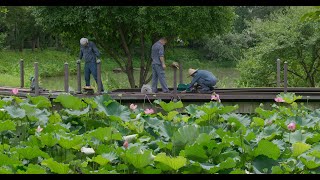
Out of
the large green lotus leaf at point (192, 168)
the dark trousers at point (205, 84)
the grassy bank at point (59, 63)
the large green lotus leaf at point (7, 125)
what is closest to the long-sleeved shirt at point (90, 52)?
the dark trousers at point (205, 84)

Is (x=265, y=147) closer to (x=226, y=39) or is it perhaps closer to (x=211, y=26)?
(x=211, y=26)

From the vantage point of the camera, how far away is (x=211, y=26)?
20172 mm

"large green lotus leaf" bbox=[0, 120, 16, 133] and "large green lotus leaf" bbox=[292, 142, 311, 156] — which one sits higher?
"large green lotus leaf" bbox=[0, 120, 16, 133]

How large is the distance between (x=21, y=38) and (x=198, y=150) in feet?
150

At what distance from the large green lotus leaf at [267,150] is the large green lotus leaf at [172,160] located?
50cm

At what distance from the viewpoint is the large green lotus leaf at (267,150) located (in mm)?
2453

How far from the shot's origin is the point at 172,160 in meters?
2.07

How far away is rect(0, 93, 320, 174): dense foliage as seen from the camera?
2.22 m

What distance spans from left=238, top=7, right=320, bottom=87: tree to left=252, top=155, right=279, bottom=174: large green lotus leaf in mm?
18521

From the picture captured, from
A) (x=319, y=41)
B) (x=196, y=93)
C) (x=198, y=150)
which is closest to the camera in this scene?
(x=198, y=150)

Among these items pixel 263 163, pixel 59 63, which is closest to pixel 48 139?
pixel 263 163

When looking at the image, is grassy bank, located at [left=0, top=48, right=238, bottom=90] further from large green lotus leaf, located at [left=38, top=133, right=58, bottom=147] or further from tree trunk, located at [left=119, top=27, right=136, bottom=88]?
large green lotus leaf, located at [left=38, top=133, right=58, bottom=147]

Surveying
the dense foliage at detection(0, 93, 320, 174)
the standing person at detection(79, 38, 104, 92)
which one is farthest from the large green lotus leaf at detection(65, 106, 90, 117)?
the standing person at detection(79, 38, 104, 92)
